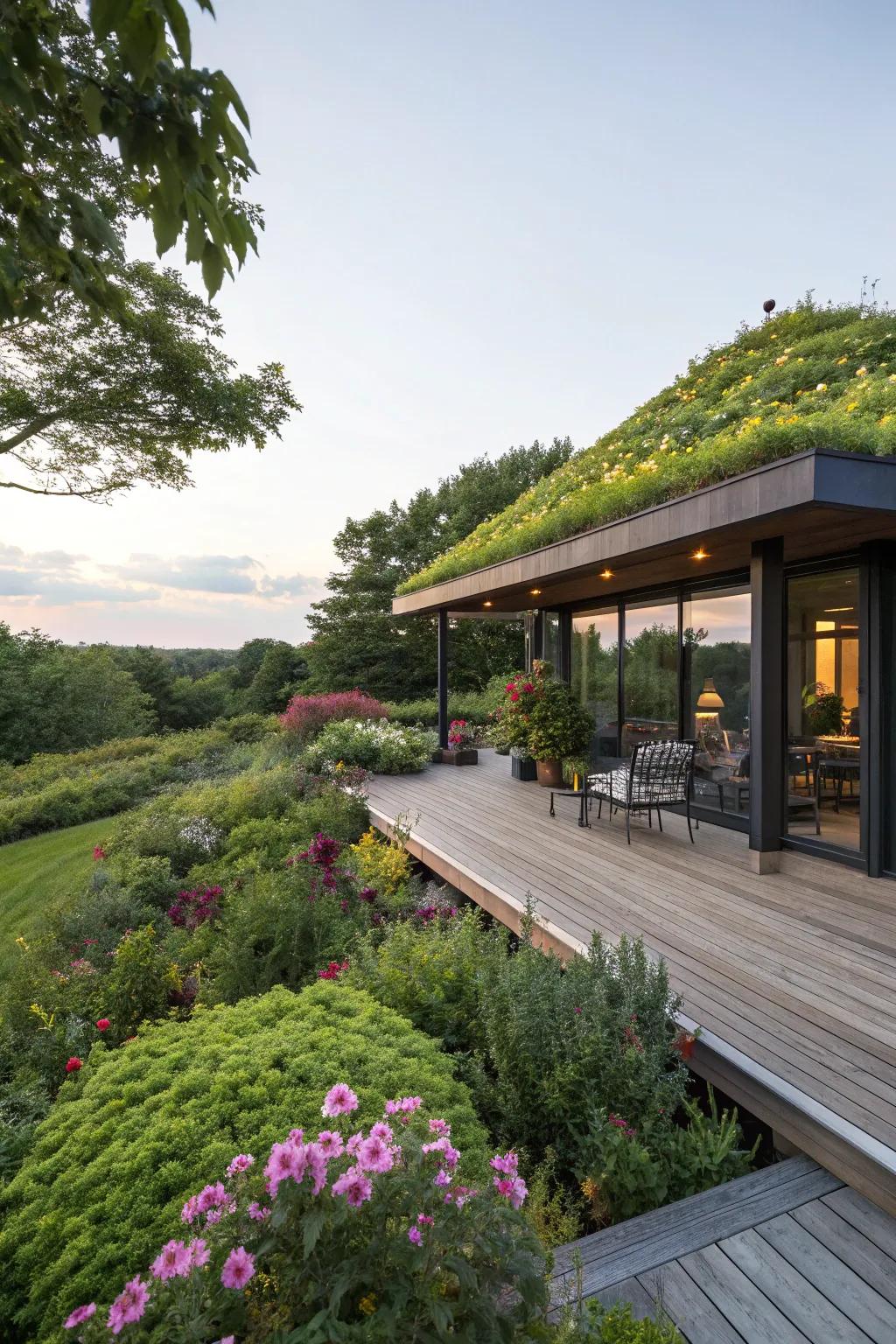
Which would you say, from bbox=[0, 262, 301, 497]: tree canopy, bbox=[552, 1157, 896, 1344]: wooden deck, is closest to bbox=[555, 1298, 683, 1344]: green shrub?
bbox=[552, 1157, 896, 1344]: wooden deck

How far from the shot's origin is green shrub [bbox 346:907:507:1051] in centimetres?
283

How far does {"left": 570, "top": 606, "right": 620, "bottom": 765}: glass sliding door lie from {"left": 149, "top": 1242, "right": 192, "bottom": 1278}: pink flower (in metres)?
7.39

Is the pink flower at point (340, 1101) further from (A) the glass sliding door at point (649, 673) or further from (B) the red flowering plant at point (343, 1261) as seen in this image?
(A) the glass sliding door at point (649, 673)

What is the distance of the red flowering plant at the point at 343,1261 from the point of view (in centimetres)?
109

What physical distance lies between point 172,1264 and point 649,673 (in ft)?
22.9

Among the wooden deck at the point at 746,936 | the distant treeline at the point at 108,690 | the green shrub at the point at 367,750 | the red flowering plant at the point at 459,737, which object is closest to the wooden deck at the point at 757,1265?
the wooden deck at the point at 746,936

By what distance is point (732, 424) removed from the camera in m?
6.65

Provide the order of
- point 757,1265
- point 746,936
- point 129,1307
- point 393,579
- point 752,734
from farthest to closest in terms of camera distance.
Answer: point 393,579 < point 752,734 < point 746,936 < point 757,1265 < point 129,1307

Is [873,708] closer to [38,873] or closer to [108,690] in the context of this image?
[38,873]

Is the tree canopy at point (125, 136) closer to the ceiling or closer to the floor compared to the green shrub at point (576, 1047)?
closer to the ceiling

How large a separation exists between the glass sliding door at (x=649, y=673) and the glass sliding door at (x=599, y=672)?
8.1 inches

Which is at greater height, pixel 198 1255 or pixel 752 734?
pixel 752 734

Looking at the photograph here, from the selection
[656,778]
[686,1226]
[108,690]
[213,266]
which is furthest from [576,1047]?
[108,690]

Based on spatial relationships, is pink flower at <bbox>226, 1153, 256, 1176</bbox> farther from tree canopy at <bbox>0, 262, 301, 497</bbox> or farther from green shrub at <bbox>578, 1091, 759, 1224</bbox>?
tree canopy at <bbox>0, 262, 301, 497</bbox>
